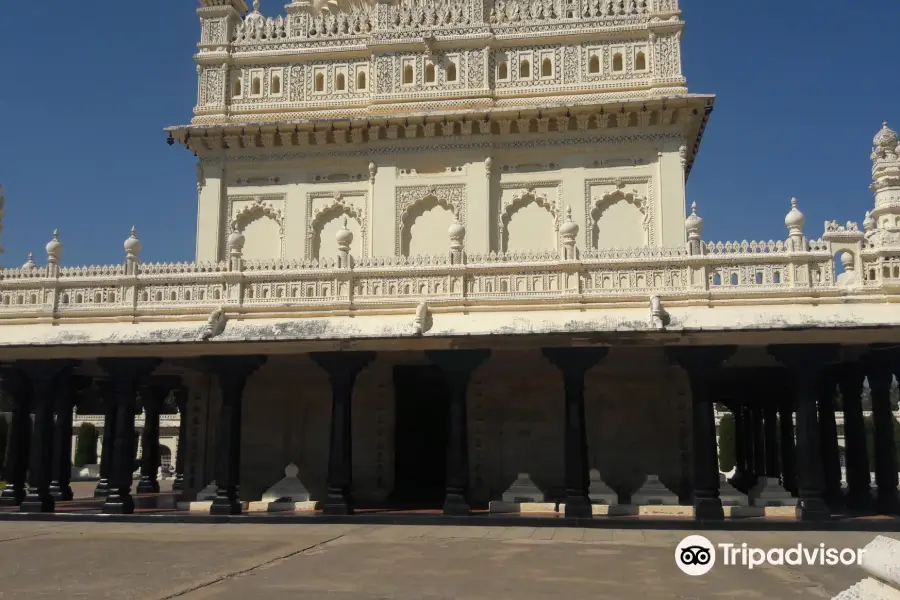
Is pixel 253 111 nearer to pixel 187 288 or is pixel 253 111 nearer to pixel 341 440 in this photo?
pixel 187 288

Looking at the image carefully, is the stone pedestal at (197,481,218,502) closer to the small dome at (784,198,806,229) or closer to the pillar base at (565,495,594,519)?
the pillar base at (565,495,594,519)

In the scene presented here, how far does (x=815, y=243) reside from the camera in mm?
14711

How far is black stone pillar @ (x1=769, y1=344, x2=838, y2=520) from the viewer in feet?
45.9

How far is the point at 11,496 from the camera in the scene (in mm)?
17797

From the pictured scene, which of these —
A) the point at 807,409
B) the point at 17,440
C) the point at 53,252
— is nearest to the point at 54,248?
the point at 53,252

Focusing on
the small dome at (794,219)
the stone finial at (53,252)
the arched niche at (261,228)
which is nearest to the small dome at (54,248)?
the stone finial at (53,252)

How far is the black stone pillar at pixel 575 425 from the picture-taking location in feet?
47.6

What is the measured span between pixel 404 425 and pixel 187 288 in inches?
220

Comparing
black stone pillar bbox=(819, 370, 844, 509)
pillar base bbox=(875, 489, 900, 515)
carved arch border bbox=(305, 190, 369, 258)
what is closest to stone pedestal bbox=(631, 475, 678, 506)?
black stone pillar bbox=(819, 370, 844, 509)

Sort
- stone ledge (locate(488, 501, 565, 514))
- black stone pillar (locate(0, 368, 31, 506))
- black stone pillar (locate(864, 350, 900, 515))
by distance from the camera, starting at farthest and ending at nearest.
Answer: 1. black stone pillar (locate(0, 368, 31, 506))
2. stone ledge (locate(488, 501, 565, 514))
3. black stone pillar (locate(864, 350, 900, 515))

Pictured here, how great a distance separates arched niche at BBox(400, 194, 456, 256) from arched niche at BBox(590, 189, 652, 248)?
11.4 ft

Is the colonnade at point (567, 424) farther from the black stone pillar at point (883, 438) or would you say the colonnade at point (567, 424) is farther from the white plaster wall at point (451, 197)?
the white plaster wall at point (451, 197)

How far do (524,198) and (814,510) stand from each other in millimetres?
9851

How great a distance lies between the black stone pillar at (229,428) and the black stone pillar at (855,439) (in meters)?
11.4
